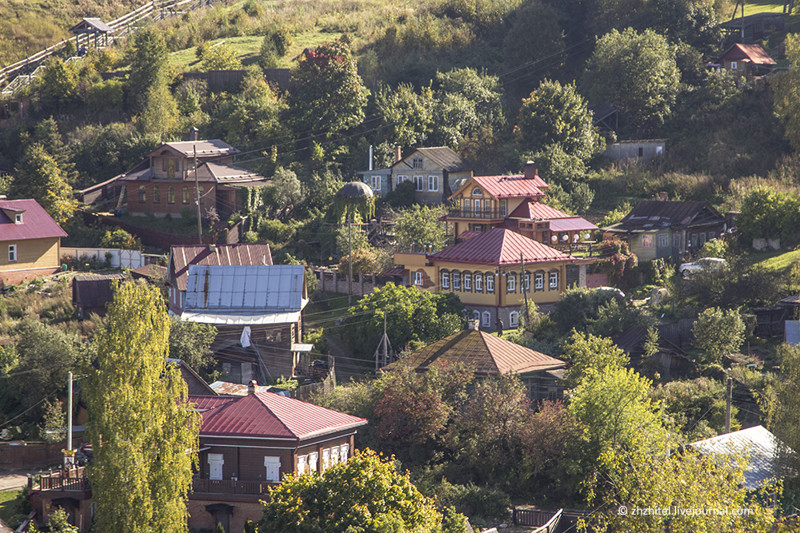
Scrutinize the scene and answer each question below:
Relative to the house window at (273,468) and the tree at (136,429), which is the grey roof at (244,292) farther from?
the tree at (136,429)

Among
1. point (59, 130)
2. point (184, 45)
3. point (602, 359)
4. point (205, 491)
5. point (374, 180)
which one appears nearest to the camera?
point (205, 491)

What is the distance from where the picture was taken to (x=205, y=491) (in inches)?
1437

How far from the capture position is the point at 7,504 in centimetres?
3684

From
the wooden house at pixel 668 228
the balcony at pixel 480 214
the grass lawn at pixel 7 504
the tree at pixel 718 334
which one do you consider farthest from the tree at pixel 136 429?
the wooden house at pixel 668 228

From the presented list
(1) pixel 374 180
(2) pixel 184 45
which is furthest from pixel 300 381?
(2) pixel 184 45

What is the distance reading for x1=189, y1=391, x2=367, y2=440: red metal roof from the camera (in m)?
36.8

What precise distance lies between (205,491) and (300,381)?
11172 millimetres

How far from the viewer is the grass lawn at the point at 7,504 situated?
3562 cm

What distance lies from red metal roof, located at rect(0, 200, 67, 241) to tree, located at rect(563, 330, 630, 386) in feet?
105

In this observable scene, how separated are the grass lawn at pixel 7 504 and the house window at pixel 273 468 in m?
8.56

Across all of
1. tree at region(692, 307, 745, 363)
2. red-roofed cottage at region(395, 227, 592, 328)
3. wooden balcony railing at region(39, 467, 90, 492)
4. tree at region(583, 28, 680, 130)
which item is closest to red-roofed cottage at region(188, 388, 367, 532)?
wooden balcony railing at region(39, 467, 90, 492)

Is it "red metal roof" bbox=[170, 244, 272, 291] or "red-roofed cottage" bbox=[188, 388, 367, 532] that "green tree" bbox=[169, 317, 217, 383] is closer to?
"red metal roof" bbox=[170, 244, 272, 291]

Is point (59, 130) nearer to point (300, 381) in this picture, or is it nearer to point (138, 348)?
point (300, 381)

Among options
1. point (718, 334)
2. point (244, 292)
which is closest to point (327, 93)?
point (244, 292)
